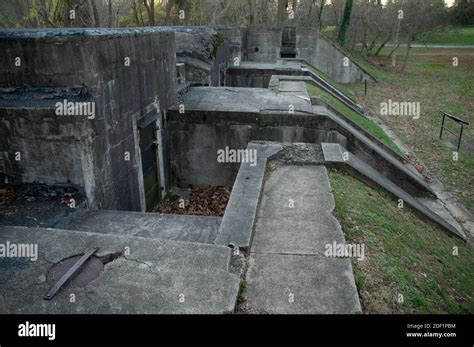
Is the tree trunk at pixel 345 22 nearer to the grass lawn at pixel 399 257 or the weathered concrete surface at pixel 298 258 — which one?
the grass lawn at pixel 399 257

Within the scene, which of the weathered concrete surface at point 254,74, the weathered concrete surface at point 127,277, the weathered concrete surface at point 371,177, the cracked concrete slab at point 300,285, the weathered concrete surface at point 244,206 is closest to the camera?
the weathered concrete surface at point 127,277

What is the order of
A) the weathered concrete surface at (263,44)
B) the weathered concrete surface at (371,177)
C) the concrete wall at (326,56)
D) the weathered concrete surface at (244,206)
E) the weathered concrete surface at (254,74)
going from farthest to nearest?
the concrete wall at (326,56)
the weathered concrete surface at (263,44)
the weathered concrete surface at (254,74)
the weathered concrete surface at (371,177)
the weathered concrete surface at (244,206)

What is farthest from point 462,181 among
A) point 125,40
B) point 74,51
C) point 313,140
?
point 74,51

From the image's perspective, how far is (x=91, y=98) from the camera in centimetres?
550

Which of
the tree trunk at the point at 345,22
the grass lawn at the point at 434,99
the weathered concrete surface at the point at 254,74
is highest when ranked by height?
the tree trunk at the point at 345,22

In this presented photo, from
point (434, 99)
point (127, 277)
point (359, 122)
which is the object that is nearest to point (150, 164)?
point (127, 277)

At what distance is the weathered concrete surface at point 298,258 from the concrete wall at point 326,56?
2027cm

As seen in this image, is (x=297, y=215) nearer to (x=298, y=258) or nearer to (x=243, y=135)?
(x=298, y=258)

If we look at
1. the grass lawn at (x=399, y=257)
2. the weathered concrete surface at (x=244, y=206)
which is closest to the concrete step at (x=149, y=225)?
the weathered concrete surface at (x=244, y=206)

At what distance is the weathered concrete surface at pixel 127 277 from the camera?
3361mm

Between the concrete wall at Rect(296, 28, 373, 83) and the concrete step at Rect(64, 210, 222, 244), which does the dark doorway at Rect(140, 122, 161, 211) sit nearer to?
the concrete step at Rect(64, 210, 222, 244)

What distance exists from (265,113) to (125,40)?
11.9 ft

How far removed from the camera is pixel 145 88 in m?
7.46

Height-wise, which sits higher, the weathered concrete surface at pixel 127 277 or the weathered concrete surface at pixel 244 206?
the weathered concrete surface at pixel 244 206
